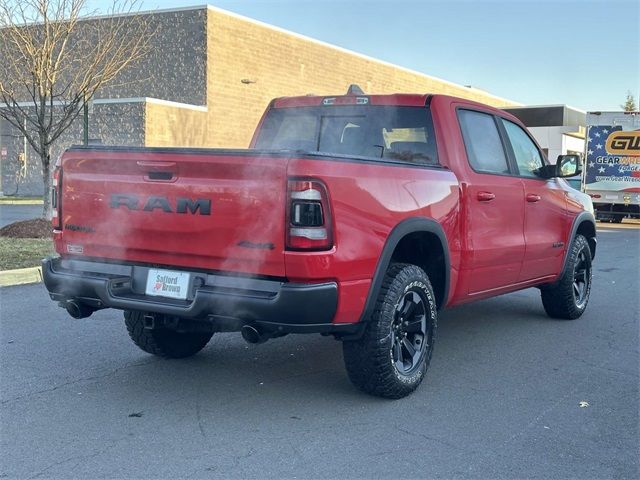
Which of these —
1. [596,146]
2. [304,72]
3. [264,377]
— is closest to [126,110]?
[304,72]

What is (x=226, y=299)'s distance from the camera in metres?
3.75

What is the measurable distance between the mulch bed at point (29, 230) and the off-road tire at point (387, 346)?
9.25 metres

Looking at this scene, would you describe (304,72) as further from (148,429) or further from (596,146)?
(148,429)

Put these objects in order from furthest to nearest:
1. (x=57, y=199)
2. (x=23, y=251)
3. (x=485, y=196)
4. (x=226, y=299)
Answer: (x=23, y=251) → (x=485, y=196) → (x=57, y=199) → (x=226, y=299)

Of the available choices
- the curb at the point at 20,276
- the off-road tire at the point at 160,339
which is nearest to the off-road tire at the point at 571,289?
the off-road tire at the point at 160,339

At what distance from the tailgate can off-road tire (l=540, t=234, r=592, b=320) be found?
4048 millimetres

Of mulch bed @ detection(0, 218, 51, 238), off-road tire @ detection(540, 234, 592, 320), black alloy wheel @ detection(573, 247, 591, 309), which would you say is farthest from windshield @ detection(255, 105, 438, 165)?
mulch bed @ detection(0, 218, 51, 238)

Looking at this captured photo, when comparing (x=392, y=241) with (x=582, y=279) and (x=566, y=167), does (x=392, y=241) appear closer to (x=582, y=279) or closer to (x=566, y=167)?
(x=566, y=167)

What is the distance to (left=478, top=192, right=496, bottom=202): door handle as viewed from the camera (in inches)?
203

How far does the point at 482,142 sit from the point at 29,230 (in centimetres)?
919

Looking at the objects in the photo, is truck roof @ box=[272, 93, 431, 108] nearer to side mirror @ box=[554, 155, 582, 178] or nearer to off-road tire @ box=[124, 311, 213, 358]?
side mirror @ box=[554, 155, 582, 178]

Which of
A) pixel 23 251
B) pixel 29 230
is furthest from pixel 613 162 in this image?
pixel 23 251

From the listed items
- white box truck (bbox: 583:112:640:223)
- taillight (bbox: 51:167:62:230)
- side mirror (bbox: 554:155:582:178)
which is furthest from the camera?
white box truck (bbox: 583:112:640:223)

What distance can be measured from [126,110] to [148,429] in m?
23.2
